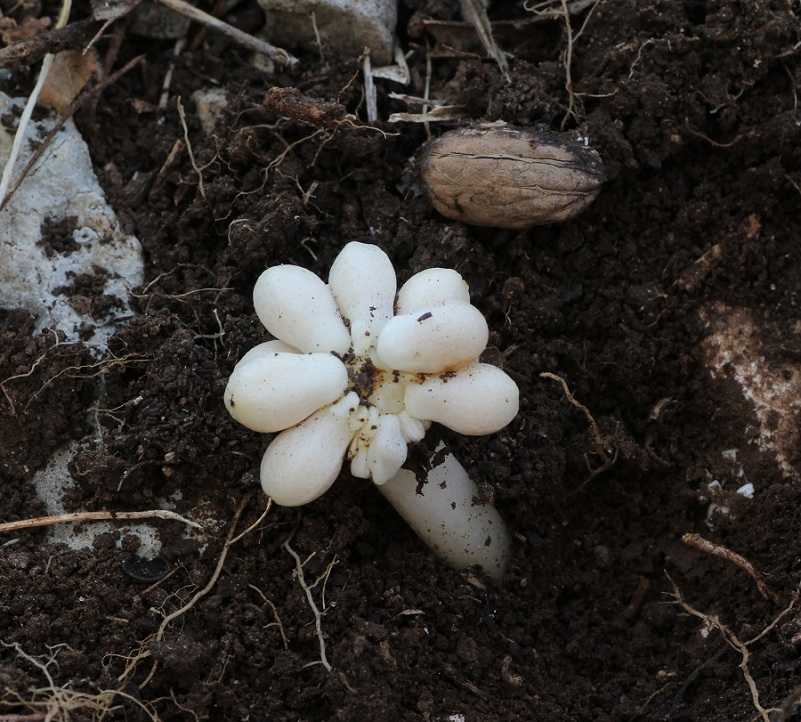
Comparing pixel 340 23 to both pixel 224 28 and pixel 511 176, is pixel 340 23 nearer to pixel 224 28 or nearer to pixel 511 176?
pixel 224 28

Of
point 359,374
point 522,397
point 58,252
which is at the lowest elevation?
point 522,397

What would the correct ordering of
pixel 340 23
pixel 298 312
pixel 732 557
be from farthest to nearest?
pixel 340 23
pixel 732 557
pixel 298 312

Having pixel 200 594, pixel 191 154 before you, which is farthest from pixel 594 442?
pixel 191 154

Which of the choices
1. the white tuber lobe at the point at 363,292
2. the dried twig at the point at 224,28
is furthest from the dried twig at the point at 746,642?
the dried twig at the point at 224,28

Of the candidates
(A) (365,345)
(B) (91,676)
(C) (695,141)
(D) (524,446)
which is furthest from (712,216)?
(B) (91,676)

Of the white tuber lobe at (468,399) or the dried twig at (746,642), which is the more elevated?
the white tuber lobe at (468,399)

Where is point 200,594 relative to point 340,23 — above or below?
below

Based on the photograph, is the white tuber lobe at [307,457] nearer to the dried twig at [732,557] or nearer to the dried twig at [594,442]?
the dried twig at [594,442]
